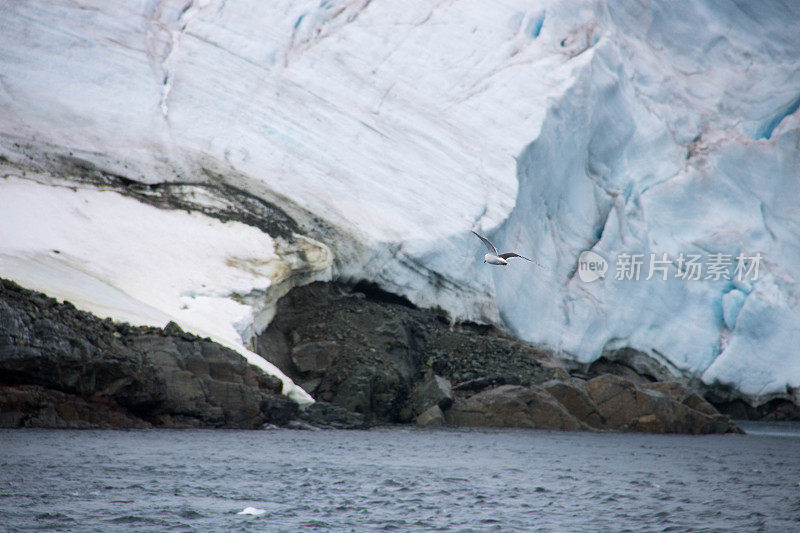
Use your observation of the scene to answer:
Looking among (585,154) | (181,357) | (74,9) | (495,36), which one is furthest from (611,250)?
(74,9)

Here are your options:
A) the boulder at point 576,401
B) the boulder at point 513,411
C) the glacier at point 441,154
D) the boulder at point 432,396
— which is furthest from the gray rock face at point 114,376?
the boulder at point 576,401

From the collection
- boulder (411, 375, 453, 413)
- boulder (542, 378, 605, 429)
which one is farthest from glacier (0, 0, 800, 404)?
boulder (542, 378, 605, 429)

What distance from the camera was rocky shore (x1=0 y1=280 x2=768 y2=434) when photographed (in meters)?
9.30

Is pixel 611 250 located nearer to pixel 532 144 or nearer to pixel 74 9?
pixel 532 144

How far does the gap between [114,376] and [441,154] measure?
1033 cm

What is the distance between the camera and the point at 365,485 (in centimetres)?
800

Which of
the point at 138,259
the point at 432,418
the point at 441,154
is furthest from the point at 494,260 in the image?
the point at 138,259

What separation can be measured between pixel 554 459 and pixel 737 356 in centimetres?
983

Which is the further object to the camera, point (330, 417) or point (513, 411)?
point (513, 411)

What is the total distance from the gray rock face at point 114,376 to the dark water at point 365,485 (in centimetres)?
37

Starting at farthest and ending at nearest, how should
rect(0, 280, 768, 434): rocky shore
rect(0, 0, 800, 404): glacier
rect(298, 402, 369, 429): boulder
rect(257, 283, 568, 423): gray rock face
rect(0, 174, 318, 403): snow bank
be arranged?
1. rect(0, 0, 800, 404): glacier
2. rect(257, 283, 568, 423): gray rock face
3. rect(298, 402, 369, 429): boulder
4. rect(0, 174, 318, 403): snow bank
5. rect(0, 280, 768, 434): rocky shore

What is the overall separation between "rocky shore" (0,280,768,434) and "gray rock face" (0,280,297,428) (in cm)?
1

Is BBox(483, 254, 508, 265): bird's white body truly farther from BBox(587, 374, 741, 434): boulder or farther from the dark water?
the dark water

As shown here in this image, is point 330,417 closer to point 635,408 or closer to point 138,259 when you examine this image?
point 138,259
